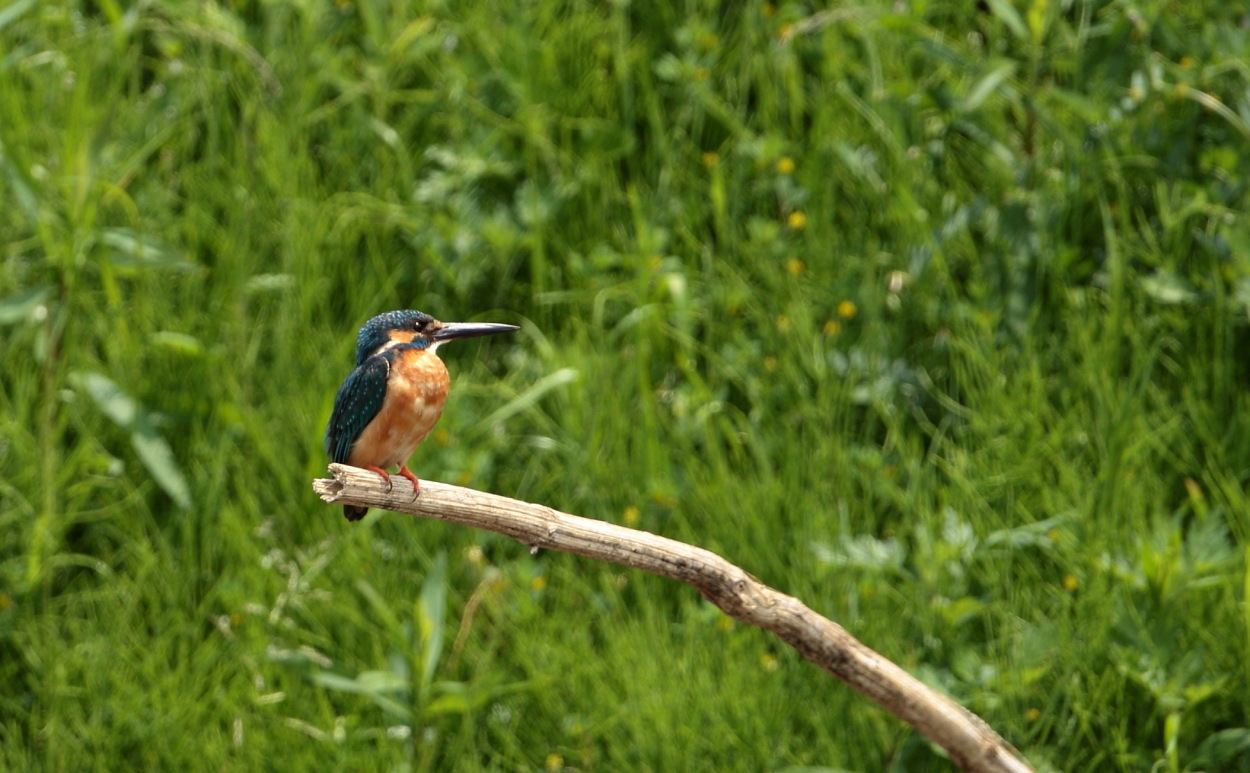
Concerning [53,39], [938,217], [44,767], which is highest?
[53,39]

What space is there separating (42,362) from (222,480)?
0.77 metres

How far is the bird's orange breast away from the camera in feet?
9.27

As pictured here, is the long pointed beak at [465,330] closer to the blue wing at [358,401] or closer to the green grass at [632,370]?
the blue wing at [358,401]

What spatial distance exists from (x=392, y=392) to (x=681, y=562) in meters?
0.74


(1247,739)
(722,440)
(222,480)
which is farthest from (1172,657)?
(222,480)

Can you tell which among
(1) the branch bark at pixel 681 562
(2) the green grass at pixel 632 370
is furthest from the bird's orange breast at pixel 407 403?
(2) the green grass at pixel 632 370

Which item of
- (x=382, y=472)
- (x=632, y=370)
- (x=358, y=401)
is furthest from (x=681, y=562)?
(x=632, y=370)

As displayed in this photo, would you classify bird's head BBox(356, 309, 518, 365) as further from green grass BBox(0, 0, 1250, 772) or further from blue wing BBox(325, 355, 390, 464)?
green grass BBox(0, 0, 1250, 772)

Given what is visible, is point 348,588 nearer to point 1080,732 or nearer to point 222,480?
point 222,480

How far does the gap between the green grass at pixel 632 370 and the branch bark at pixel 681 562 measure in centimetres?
140

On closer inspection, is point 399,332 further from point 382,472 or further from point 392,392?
point 382,472

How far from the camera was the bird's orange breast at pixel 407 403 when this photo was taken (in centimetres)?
282

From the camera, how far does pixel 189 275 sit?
4.95m

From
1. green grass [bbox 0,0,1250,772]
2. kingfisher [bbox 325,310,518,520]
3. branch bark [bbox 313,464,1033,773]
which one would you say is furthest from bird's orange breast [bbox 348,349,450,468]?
green grass [bbox 0,0,1250,772]
